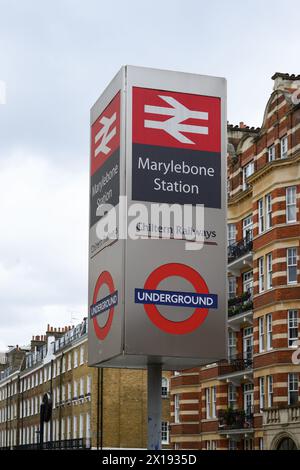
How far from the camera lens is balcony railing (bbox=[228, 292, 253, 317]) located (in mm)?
45312

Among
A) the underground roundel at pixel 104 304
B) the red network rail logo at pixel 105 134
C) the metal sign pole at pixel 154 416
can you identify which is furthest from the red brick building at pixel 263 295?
the red network rail logo at pixel 105 134

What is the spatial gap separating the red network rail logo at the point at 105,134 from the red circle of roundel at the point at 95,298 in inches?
90.4

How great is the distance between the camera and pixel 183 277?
723 inches

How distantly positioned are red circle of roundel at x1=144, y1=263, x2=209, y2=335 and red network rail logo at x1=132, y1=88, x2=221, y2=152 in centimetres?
237

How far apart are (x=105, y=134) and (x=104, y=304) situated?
338cm

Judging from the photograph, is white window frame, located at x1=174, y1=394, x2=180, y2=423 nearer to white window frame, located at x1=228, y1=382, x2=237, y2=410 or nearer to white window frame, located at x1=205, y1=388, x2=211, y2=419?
white window frame, located at x1=205, y1=388, x2=211, y2=419

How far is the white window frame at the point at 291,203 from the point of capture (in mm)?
41500

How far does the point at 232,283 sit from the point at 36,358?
167 ft

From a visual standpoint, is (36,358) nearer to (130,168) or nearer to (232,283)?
(232,283)

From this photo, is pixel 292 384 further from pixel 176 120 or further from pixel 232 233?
pixel 176 120

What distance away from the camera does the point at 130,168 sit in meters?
18.0

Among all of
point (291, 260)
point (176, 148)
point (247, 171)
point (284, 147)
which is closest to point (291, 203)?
point (291, 260)

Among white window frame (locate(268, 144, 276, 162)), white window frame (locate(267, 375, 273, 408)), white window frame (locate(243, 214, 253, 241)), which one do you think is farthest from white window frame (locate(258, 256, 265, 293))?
white window frame (locate(268, 144, 276, 162))
